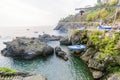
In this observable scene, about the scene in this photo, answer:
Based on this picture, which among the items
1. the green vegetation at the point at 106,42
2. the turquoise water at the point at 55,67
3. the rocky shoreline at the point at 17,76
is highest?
the green vegetation at the point at 106,42

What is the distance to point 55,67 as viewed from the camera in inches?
1817

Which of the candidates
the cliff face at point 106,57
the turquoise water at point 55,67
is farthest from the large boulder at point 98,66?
the turquoise water at point 55,67

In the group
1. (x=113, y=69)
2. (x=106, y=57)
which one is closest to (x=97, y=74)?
(x=113, y=69)

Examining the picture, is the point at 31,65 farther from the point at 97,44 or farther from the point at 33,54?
the point at 97,44

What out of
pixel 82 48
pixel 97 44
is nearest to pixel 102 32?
pixel 97 44

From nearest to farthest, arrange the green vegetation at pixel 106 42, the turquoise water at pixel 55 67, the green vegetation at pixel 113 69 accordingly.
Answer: the green vegetation at pixel 113 69 → the green vegetation at pixel 106 42 → the turquoise water at pixel 55 67

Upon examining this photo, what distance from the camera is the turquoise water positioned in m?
39.0

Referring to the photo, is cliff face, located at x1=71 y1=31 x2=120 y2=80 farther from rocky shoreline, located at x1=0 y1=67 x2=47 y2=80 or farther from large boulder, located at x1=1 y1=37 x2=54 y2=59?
large boulder, located at x1=1 y1=37 x2=54 y2=59

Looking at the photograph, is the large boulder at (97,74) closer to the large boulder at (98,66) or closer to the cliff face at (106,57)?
the cliff face at (106,57)

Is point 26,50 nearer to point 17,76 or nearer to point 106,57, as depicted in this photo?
point 17,76

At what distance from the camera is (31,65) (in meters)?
49.0

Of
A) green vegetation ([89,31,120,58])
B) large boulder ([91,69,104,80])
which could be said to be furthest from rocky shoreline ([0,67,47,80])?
green vegetation ([89,31,120,58])

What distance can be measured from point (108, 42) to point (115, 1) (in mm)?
56083

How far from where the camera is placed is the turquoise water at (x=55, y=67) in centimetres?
3900
